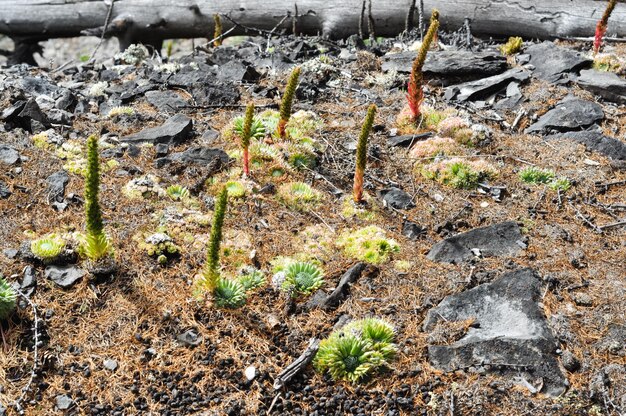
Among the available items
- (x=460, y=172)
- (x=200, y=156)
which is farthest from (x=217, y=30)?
(x=460, y=172)

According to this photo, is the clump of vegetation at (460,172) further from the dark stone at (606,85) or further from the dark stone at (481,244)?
the dark stone at (606,85)

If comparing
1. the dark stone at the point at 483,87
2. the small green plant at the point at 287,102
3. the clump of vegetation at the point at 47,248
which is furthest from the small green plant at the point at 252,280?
the dark stone at the point at 483,87

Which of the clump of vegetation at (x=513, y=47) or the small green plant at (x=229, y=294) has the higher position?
the clump of vegetation at (x=513, y=47)

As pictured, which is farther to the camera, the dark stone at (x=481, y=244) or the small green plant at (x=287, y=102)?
the small green plant at (x=287, y=102)

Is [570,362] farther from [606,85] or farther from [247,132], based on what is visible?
[606,85]

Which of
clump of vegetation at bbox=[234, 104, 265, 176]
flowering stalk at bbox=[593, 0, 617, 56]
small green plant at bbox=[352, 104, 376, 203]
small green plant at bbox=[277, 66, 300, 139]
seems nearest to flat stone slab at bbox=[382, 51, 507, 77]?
flowering stalk at bbox=[593, 0, 617, 56]

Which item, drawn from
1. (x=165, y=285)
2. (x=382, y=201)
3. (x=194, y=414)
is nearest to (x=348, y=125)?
(x=382, y=201)

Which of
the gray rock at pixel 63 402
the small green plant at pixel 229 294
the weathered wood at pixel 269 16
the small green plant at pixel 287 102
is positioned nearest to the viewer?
the gray rock at pixel 63 402
